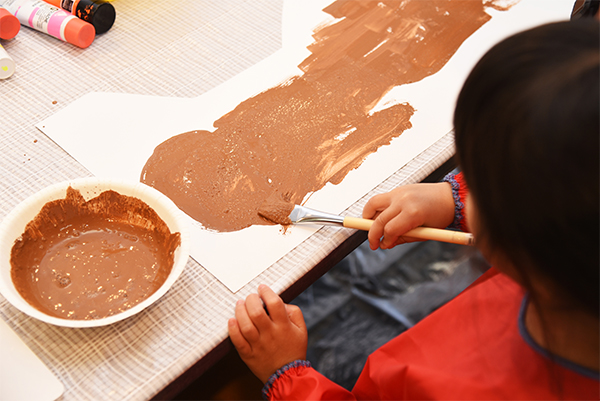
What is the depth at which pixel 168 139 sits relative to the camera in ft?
2.88

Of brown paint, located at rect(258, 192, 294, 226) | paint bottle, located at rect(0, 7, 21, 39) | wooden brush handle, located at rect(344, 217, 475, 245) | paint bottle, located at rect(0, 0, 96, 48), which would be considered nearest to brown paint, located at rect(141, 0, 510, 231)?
brown paint, located at rect(258, 192, 294, 226)

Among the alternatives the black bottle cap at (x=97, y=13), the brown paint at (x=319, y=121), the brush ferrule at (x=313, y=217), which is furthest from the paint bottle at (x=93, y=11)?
the brush ferrule at (x=313, y=217)

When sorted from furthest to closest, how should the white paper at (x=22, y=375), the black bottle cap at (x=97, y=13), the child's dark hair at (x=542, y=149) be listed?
the black bottle cap at (x=97, y=13) < the white paper at (x=22, y=375) < the child's dark hair at (x=542, y=149)

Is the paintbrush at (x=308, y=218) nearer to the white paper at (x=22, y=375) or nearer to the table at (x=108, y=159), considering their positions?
the table at (x=108, y=159)

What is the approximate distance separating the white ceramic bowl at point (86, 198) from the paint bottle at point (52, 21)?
0.52m

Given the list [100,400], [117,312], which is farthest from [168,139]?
[100,400]

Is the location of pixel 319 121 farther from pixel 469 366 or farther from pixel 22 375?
pixel 22 375

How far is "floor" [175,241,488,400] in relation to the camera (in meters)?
0.95

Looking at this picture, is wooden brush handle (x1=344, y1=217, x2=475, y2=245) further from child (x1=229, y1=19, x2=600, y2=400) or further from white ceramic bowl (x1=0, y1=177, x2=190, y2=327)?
white ceramic bowl (x1=0, y1=177, x2=190, y2=327)

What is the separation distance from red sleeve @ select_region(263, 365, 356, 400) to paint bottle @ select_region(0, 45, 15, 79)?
856 mm

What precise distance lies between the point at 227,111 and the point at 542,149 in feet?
2.22

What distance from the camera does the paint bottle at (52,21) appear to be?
103 cm

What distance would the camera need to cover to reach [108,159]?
841 mm

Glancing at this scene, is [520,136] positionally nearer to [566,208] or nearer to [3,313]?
[566,208]
